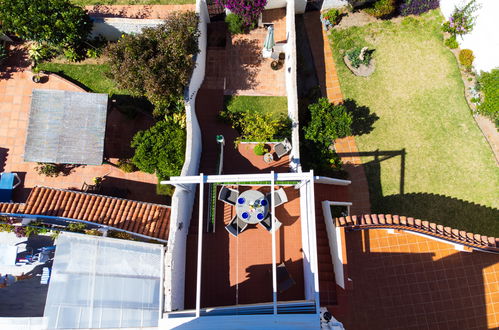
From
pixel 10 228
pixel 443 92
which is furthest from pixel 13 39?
pixel 443 92

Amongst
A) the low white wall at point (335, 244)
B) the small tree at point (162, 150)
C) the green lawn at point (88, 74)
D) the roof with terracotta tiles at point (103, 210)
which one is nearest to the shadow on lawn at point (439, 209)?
the low white wall at point (335, 244)

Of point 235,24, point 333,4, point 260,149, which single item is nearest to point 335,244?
point 260,149

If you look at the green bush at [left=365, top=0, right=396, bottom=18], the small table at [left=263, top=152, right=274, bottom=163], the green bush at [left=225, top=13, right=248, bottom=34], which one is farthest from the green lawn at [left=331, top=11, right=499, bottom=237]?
the green bush at [left=225, top=13, right=248, bottom=34]

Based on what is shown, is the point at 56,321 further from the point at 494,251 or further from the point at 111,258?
the point at 494,251

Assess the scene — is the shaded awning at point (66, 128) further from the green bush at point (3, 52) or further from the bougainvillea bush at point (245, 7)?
the bougainvillea bush at point (245, 7)

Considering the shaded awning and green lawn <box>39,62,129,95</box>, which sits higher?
green lawn <box>39,62,129,95</box>

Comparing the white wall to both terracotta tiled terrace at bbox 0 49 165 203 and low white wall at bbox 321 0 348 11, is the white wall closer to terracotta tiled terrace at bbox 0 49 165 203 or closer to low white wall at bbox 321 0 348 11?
low white wall at bbox 321 0 348 11
